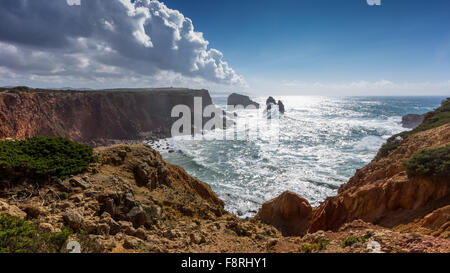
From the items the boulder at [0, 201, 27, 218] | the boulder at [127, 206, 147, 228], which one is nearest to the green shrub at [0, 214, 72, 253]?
the boulder at [0, 201, 27, 218]

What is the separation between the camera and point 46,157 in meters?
8.82

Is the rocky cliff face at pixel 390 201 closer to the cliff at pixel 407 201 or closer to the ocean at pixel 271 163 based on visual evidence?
the cliff at pixel 407 201

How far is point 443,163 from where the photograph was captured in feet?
28.3

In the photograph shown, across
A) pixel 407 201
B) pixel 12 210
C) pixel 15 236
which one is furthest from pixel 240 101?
pixel 15 236

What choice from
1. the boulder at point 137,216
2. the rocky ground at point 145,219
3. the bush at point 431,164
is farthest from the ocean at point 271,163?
the boulder at point 137,216

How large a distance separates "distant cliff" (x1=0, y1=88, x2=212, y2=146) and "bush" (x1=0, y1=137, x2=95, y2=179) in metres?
26.2

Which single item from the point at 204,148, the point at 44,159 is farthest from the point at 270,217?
the point at 204,148

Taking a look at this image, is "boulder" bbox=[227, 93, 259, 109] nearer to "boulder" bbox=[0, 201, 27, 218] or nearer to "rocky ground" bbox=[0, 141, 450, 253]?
"rocky ground" bbox=[0, 141, 450, 253]

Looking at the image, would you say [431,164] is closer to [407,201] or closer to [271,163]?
[407,201]

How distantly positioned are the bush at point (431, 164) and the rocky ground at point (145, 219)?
2521 millimetres

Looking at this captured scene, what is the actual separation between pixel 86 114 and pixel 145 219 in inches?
1999

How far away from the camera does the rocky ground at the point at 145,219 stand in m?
5.71
